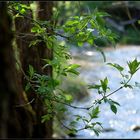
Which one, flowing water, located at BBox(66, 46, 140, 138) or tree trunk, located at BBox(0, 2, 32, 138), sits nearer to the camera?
tree trunk, located at BBox(0, 2, 32, 138)

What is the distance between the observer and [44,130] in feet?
13.9

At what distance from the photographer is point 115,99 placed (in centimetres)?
930

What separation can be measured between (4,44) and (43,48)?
3.23 m

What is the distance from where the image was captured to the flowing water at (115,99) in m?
7.45

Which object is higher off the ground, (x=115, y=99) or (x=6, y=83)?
(x=6, y=83)

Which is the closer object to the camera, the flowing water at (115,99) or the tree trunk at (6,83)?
the tree trunk at (6,83)

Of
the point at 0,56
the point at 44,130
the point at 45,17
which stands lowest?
the point at 44,130

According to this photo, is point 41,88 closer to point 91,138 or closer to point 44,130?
point 44,130

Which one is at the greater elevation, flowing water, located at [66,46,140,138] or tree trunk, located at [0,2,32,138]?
tree trunk, located at [0,2,32,138]

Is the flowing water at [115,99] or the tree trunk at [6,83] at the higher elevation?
the tree trunk at [6,83]

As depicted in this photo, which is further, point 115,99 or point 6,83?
point 115,99

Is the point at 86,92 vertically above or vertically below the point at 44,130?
below

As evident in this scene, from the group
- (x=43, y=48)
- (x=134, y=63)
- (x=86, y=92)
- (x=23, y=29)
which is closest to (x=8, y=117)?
(x=134, y=63)

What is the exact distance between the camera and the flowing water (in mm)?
7453
